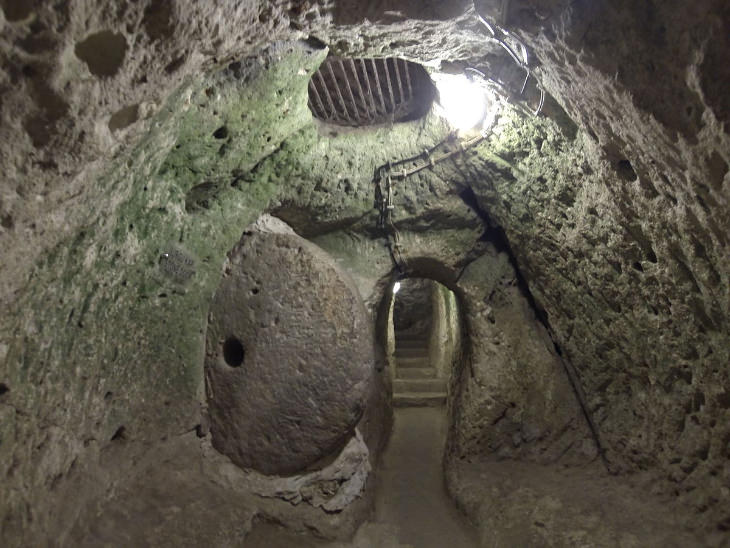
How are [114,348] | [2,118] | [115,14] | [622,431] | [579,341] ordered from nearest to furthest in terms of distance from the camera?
[2,118] < [115,14] < [114,348] < [622,431] < [579,341]

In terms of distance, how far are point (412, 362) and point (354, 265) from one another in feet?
13.6

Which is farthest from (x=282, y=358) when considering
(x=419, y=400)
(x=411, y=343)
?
(x=411, y=343)

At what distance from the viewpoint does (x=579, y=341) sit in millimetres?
3426

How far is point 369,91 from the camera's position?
148 inches

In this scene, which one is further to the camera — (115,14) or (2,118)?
(115,14)

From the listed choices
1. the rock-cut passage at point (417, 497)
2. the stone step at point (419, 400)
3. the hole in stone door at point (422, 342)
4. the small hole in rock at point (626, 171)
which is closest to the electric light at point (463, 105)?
the small hole in rock at point (626, 171)

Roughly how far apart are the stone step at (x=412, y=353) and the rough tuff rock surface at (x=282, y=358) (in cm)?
482

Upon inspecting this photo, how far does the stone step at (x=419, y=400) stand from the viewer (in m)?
6.12

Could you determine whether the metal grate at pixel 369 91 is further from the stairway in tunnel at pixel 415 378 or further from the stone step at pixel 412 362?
the stone step at pixel 412 362

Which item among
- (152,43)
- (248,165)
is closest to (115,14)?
(152,43)

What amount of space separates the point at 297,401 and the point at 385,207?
1509mm

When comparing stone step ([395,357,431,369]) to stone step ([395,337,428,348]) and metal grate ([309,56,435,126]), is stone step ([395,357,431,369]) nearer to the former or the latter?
stone step ([395,337,428,348])

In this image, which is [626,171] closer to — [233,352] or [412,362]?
[233,352]

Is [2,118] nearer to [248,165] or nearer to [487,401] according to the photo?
[248,165]
